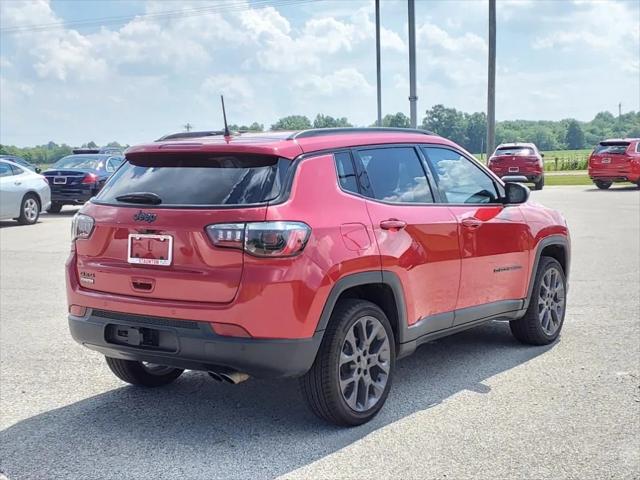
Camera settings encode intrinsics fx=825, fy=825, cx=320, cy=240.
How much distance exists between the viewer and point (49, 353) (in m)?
6.69

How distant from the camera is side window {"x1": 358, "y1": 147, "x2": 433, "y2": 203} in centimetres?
522

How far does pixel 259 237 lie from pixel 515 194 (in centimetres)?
281

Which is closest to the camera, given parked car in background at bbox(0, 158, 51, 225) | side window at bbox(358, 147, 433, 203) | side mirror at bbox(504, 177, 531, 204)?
side window at bbox(358, 147, 433, 203)

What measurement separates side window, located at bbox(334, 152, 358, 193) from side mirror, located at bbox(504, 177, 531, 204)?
1850 mm

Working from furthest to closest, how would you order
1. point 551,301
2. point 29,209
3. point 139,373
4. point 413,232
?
point 29,209 → point 551,301 → point 139,373 → point 413,232

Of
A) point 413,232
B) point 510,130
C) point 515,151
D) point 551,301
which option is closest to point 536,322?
point 551,301

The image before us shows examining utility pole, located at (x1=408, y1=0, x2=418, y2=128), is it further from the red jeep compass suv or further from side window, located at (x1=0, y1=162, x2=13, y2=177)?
the red jeep compass suv

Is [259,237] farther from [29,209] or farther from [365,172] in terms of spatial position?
[29,209]

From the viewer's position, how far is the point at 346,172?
5.02 meters

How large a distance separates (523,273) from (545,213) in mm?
652

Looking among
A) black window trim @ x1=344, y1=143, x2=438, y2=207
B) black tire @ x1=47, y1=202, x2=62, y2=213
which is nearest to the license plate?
black window trim @ x1=344, y1=143, x2=438, y2=207

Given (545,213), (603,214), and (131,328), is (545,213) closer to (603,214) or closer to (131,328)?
(131,328)

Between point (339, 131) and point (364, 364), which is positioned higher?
point (339, 131)

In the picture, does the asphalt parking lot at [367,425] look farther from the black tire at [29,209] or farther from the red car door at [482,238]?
the black tire at [29,209]
